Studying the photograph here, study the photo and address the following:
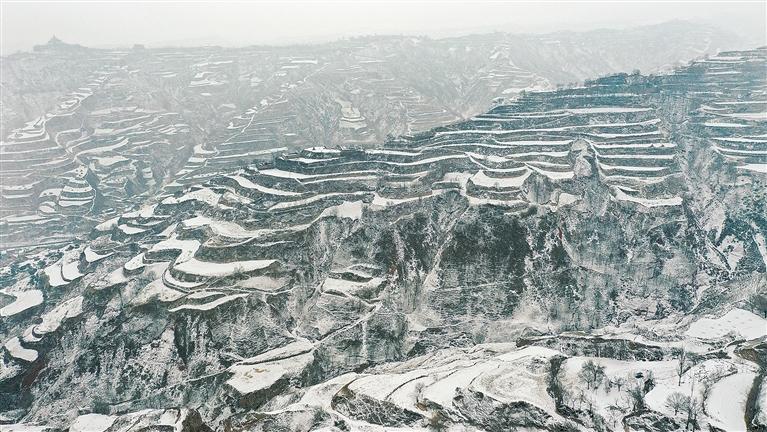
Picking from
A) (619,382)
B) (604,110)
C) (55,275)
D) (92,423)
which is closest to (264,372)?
(92,423)

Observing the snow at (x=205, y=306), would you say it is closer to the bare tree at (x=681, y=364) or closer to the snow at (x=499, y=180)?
the snow at (x=499, y=180)

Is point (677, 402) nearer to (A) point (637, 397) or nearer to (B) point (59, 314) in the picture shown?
(A) point (637, 397)

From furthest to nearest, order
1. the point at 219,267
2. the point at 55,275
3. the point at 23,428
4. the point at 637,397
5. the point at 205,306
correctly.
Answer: the point at 55,275
the point at 219,267
the point at 205,306
the point at 23,428
the point at 637,397

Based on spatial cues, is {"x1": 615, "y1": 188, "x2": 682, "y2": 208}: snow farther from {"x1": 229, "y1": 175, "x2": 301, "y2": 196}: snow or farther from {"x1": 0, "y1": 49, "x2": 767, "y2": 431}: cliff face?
A: {"x1": 229, "y1": 175, "x2": 301, "y2": 196}: snow

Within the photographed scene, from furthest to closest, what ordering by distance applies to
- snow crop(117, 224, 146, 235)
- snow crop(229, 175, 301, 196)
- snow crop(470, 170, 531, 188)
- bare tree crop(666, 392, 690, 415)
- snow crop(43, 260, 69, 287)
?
1. snow crop(117, 224, 146, 235)
2. snow crop(229, 175, 301, 196)
3. snow crop(470, 170, 531, 188)
4. snow crop(43, 260, 69, 287)
5. bare tree crop(666, 392, 690, 415)

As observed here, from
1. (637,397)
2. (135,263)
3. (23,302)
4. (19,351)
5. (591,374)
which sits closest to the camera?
(637,397)

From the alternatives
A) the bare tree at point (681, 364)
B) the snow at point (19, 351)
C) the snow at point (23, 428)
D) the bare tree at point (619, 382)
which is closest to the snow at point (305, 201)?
the snow at point (19, 351)

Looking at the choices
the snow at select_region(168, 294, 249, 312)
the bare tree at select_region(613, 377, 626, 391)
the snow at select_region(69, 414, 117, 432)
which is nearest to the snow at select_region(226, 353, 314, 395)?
the snow at select_region(168, 294, 249, 312)
